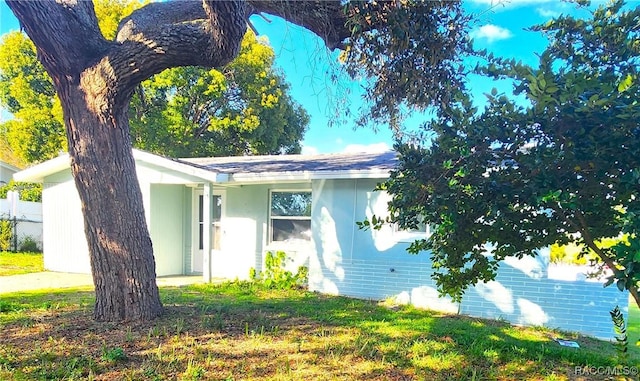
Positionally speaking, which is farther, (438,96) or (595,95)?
(438,96)

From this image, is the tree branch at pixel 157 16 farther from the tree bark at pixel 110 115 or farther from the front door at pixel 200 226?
the front door at pixel 200 226

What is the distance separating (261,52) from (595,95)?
18913mm

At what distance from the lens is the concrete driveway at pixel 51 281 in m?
8.73

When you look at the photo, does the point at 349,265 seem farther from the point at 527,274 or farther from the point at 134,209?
the point at 134,209

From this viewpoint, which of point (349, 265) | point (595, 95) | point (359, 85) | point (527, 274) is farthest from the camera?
point (349, 265)

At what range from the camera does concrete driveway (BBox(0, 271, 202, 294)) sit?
344 inches

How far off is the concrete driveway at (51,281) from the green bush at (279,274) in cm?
156

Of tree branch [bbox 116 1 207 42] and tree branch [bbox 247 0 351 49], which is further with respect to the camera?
tree branch [bbox 116 1 207 42]

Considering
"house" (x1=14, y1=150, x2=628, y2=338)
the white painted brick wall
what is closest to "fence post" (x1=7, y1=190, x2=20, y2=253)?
"house" (x1=14, y1=150, x2=628, y2=338)

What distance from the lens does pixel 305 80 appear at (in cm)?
547

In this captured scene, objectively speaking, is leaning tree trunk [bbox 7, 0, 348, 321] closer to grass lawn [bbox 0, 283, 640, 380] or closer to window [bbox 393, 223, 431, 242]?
grass lawn [bbox 0, 283, 640, 380]

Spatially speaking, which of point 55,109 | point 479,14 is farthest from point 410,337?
point 55,109

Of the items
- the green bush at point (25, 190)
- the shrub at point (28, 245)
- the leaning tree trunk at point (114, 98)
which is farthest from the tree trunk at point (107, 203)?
the green bush at point (25, 190)

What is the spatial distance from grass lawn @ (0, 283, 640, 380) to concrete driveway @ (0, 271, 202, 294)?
212 centimetres
